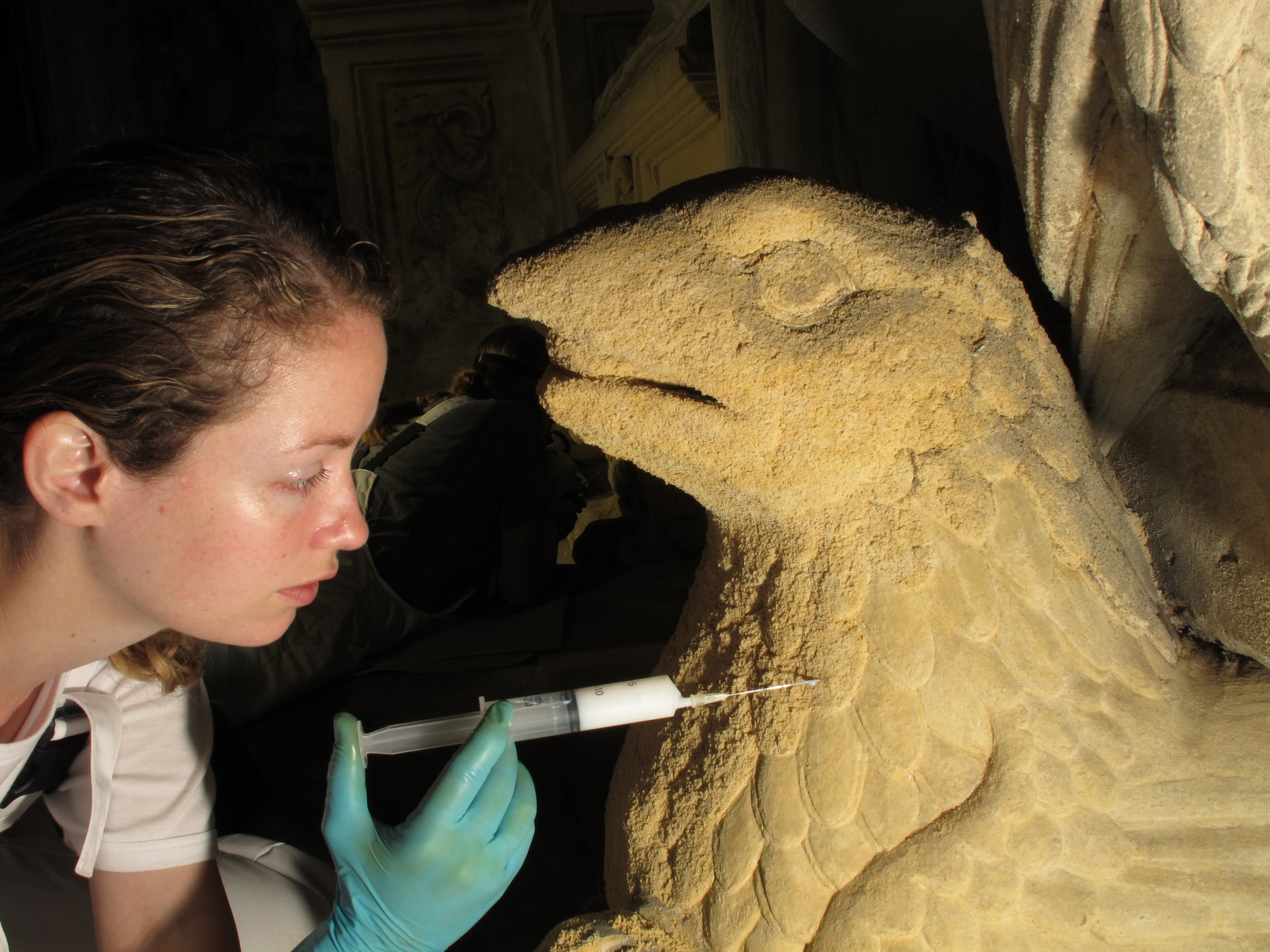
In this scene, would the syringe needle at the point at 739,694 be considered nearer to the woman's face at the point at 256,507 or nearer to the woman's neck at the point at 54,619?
the woman's face at the point at 256,507

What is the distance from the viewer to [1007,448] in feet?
2.50

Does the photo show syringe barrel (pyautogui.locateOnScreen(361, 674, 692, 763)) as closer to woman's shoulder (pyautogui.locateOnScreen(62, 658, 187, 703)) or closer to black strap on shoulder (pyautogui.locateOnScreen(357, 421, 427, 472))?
woman's shoulder (pyautogui.locateOnScreen(62, 658, 187, 703))

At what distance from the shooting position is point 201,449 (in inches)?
27.9

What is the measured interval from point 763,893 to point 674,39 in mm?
2285

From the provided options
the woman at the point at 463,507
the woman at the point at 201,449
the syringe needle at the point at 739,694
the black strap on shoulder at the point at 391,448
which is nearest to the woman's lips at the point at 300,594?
the woman at the point at 201,449

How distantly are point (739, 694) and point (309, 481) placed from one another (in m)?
0.45

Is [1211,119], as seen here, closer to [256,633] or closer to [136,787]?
[256,633]

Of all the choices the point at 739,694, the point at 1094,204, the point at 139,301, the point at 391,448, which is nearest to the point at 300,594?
the point at 139,301

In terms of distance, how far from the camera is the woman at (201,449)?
67cm

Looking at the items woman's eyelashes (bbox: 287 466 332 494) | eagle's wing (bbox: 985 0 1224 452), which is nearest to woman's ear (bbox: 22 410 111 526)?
woman's eyelashes (bbox: 287 466 332 494)

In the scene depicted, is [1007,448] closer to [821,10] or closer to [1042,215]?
[1042,215]

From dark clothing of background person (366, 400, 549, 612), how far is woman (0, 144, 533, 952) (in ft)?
3.90

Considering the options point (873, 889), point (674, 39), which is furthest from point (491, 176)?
point (873, 889)

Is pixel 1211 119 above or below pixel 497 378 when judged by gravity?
above
